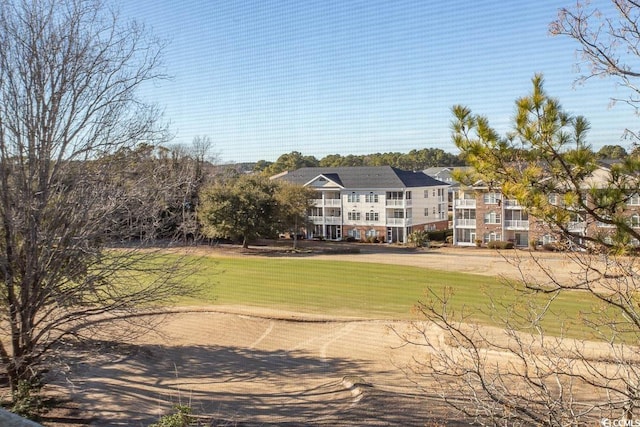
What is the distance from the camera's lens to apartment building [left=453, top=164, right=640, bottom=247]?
153cm

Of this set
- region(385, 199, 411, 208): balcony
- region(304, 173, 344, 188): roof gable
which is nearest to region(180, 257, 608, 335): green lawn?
region(385, 199, 411, 208): balcony

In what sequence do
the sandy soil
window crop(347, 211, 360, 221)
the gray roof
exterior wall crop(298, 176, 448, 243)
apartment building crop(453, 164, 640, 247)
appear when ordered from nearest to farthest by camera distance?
apartment building crop(453, 164, 640, 247) → the sandy soil → exterior wall crop(298, 176, 448, 243) → the gray roof → window crop(347, 211, 360, 221)

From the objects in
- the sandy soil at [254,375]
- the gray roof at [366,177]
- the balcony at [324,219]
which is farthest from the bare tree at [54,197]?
the balcony at [324,219]

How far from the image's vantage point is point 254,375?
3.80m

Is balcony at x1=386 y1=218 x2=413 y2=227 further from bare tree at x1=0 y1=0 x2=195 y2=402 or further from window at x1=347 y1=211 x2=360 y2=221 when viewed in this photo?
bare tree at x1=0 y1=0 x2=195 y2=402

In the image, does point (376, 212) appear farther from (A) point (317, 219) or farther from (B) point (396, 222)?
(A) point (317, 219)

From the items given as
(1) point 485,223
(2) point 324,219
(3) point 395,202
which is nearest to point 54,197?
(1) point 485,223

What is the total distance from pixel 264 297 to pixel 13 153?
4.12 m

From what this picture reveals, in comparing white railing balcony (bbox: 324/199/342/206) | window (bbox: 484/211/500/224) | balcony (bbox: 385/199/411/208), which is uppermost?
white railing balcony (bbox: 324/199/342/206)

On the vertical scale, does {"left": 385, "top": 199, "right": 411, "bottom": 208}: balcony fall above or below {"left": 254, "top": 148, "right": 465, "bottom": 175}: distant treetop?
below

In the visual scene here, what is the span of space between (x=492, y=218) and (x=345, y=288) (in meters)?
2.60

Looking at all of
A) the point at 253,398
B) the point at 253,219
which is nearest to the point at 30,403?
the point at 253,398

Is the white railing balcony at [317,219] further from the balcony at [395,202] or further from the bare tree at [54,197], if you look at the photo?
the bare tree at [54,197]

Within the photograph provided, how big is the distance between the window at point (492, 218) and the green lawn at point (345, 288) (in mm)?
689
